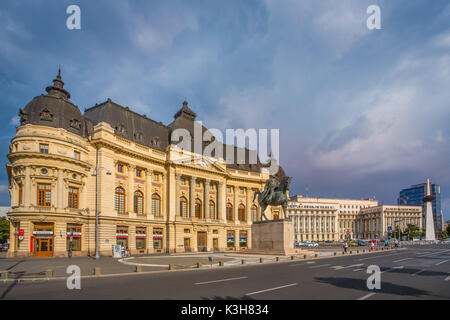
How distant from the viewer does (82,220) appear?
151ft

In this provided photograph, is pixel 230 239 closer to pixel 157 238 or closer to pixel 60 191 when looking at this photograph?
pixel 157 238

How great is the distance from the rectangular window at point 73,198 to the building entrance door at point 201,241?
2521 centimetres

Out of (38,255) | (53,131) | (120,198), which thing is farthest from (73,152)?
(38,255)

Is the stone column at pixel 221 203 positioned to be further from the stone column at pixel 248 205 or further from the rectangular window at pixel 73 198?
the rectangular window at pixel 73 198

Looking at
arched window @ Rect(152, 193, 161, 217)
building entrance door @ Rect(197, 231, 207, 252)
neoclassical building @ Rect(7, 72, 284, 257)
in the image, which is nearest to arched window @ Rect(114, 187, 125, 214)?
neoclassical building @ Rect(7, 72, 284, 257)

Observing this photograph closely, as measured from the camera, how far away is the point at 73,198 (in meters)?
46.3

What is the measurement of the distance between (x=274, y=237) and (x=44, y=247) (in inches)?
1128

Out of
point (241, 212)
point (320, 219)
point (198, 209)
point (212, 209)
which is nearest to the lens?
point (198, 209)

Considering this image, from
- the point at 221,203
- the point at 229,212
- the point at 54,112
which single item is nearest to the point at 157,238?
the point at 221,203

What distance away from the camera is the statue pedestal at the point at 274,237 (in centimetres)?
3928

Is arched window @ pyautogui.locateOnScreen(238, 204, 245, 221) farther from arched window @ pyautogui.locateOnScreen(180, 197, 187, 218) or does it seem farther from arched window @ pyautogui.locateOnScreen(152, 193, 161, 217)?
arched window @ pyautogui.locateOnScreen(152, 193, 161, 217)

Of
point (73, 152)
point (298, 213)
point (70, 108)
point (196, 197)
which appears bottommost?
point (298, 213)

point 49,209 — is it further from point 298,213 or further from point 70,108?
point 298,213
